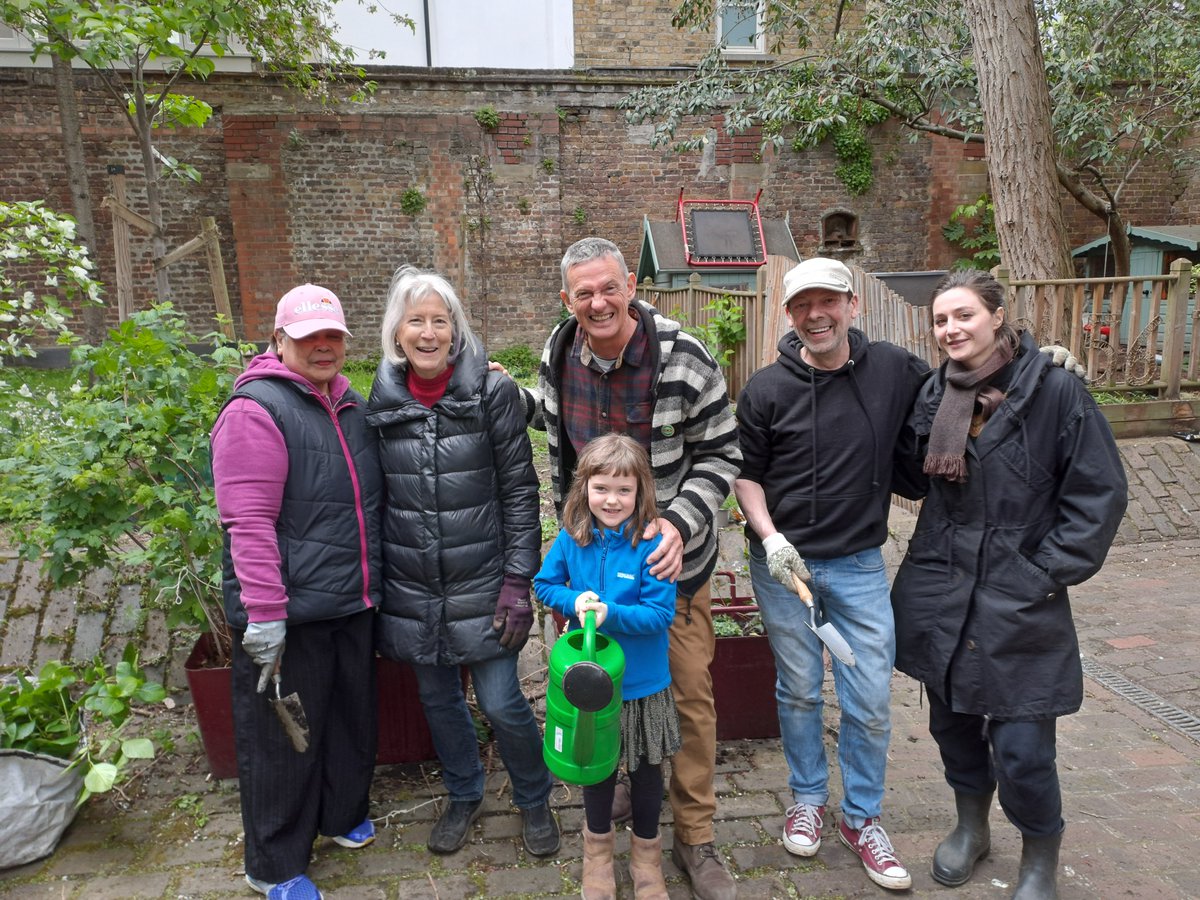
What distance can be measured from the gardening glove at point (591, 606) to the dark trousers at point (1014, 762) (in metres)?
1.20

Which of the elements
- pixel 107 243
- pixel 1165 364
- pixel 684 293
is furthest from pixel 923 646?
pixel 107 243

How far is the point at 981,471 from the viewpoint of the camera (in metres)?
2.47

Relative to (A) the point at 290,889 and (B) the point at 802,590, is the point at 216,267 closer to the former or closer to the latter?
(A) the point at 290,889

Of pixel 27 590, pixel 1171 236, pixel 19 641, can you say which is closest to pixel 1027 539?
pixel 19 641

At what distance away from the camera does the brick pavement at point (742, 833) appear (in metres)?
2.73

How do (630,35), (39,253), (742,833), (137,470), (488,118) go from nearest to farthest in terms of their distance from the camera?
(742,833)
(137,470)
(39,253)
(488,118)
(630,35)

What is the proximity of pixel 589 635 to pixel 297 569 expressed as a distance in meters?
0.98

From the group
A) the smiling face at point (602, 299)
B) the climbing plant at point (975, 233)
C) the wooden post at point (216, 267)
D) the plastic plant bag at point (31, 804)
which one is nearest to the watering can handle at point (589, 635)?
the smiling face at point (602, 299)

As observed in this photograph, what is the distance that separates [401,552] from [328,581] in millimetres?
257

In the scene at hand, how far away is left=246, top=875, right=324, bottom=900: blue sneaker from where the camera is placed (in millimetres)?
2643

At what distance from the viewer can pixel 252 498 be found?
244cm

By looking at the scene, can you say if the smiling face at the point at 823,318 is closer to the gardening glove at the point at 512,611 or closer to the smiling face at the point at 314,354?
the gardening glove at the point at 512,611

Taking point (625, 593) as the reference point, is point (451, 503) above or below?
above

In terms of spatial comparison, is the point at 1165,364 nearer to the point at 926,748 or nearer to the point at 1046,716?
the point at 926,748
